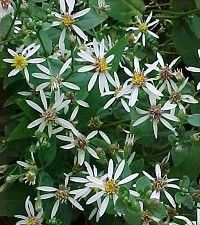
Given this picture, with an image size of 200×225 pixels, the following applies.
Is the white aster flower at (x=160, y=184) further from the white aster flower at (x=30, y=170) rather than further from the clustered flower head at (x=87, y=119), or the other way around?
the white aster flower at (x=30, y=170)

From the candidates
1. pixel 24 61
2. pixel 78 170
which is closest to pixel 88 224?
pixel 78 170

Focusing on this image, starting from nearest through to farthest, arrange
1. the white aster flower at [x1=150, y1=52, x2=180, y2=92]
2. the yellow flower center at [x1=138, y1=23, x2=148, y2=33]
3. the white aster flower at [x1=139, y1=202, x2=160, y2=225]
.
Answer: the white aster flower at [x1=139, y1=202, x2=160, y2=225]
the white aster flower at [x1=150, y1=52, x2=180, y2=92]
the yellow flower center at [x1=138, y1=23, x2=148, y2=33]

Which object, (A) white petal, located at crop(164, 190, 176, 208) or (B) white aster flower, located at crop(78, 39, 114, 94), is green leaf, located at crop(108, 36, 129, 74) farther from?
(A) white petal, located at crop(164, 190, 176, 208)

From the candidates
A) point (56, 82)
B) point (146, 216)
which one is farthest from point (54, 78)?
point (146, 216)

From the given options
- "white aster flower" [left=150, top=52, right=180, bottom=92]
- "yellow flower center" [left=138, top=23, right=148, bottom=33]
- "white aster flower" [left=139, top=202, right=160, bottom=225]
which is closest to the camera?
"white aster flower" [left=139, top=202, right=160, bottom=225]

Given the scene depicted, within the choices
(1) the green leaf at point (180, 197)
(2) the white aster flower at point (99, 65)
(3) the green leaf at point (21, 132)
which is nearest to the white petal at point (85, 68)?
(2) the white aster flower at point (99, 65)

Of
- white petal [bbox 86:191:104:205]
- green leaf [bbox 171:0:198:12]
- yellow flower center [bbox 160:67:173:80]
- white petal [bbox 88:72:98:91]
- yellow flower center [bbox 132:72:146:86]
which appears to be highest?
white petal [bbox 88:72:98:91]

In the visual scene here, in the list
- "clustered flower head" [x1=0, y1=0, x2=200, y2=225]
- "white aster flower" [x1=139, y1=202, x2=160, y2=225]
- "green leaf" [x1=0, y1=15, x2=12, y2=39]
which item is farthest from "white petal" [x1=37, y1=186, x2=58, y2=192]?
"green leaf" [x1=0, y1=15, x2=12, y2=39]
